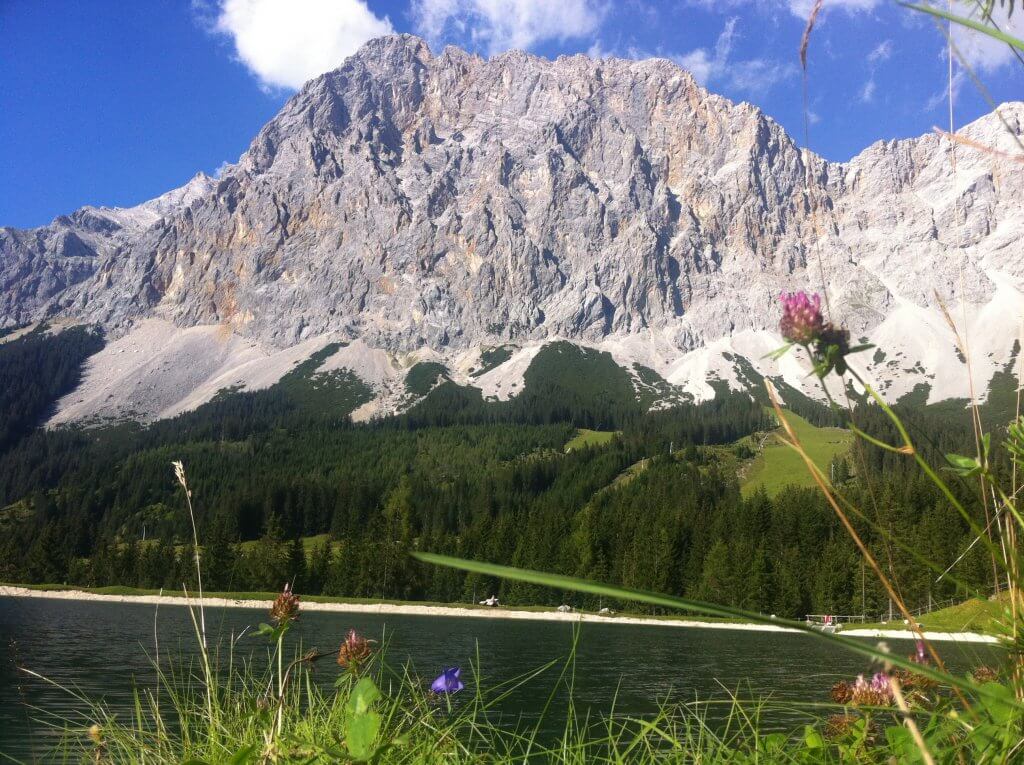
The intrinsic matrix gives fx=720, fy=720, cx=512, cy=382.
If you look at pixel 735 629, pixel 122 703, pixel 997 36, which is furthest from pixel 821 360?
pixel 735 629

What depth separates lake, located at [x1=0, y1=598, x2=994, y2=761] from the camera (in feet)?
49.8

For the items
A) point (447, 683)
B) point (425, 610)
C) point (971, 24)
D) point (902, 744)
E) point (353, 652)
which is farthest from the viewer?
point (425, 610)

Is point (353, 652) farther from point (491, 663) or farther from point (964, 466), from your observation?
point (491, 663)

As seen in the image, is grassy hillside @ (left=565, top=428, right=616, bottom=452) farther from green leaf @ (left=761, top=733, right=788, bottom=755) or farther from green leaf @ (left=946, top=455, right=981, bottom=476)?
green leaf @ (left=946, top=455, right=981, bottom=476)

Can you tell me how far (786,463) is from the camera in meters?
139

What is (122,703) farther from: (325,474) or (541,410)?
(541,410)

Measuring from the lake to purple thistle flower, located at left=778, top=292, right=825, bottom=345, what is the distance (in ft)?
5.38

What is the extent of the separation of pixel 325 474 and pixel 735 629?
352 ft

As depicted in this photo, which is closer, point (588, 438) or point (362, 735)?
point (362, 735)

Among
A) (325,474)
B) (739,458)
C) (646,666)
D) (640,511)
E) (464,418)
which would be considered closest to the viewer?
(646,666)

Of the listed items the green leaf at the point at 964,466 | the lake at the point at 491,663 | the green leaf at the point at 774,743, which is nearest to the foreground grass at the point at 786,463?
the lake at the point at 491,663

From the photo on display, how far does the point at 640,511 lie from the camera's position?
307 feet

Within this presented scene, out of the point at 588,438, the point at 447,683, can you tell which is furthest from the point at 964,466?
the point at 588,438

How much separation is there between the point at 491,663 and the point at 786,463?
122964mm
